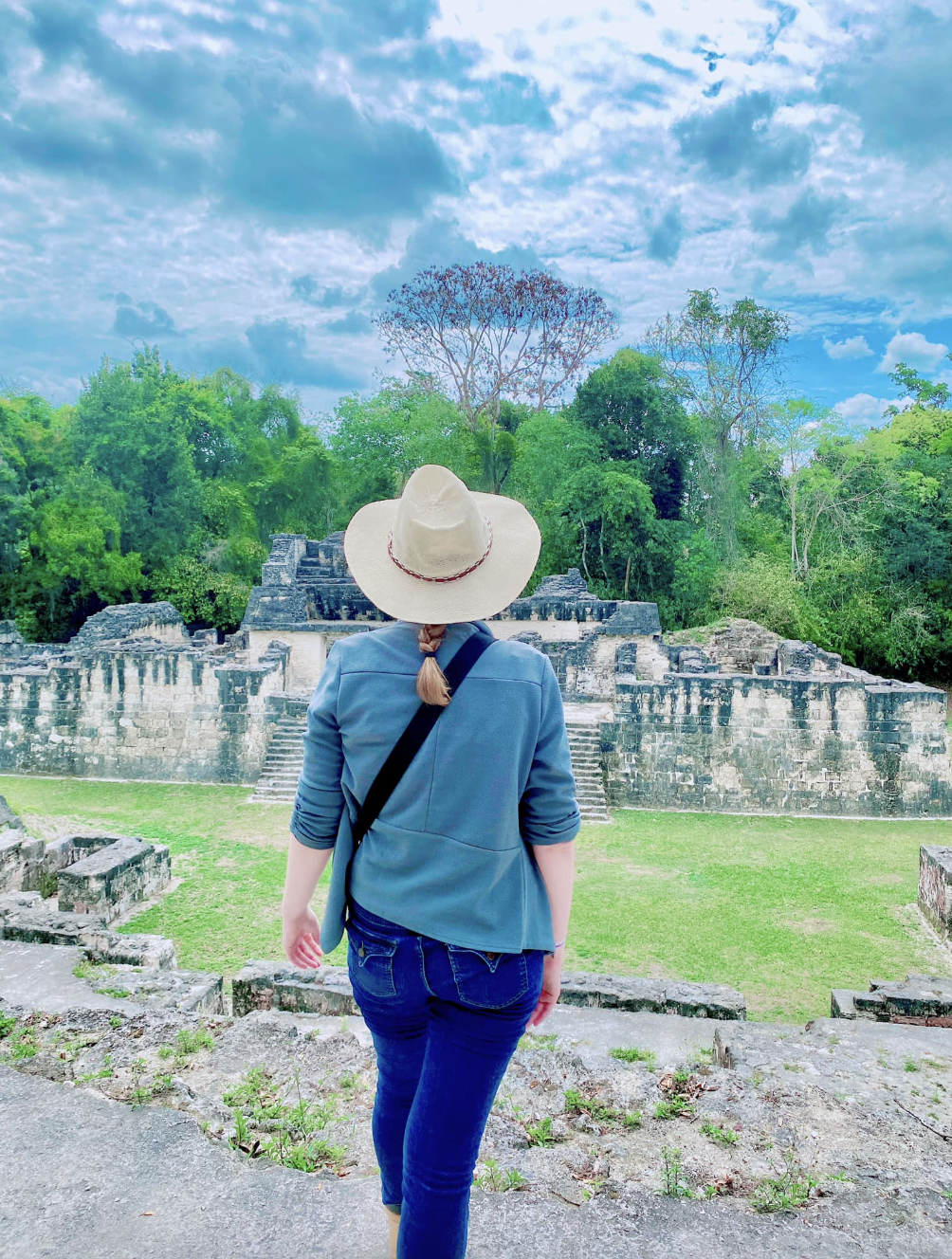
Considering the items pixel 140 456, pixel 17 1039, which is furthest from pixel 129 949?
pixel 140 456

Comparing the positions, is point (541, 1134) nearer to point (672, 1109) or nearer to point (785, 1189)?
point (672, 1109)

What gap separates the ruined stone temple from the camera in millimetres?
10414

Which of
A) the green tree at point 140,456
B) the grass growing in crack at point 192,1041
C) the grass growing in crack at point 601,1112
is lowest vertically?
the grass growing in crack at point 601,1112

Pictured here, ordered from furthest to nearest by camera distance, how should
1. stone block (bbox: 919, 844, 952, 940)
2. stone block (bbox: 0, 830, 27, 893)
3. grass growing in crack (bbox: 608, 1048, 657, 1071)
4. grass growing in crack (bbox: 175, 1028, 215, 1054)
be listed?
stone block (bbox: 919, 844, 952, 940), stone block (bbox: 0, 830, 27, 893), grass growing in crack (bbox: 608, 1048, 657, 1071), grass growing in crack (bbox: 175, 1028, 215, 1054)

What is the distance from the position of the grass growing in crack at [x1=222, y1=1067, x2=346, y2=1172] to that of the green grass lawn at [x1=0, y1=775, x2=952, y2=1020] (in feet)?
10.8

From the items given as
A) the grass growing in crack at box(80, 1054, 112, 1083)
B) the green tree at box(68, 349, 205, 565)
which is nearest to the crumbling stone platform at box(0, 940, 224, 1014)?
the grass growing in crack at box(80, 1054, 112, 1083)

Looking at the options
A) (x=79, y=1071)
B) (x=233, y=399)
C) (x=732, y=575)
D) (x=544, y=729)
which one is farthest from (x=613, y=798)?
(x=233, y=399)

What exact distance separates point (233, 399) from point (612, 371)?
51.1 ft

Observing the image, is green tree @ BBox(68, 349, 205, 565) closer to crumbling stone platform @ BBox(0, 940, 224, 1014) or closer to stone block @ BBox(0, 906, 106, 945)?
stone block @ BBox(0, 906, 106, 945)

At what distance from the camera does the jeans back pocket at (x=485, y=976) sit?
1.62 metres

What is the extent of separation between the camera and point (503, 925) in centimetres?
165

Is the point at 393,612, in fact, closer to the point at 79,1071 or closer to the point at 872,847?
the point at 79,1071

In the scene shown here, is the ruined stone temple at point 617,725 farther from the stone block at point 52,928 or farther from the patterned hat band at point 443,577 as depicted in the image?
the patterned hat band at point 443,577

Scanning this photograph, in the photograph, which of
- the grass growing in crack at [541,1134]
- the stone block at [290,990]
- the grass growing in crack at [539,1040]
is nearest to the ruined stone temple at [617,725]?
the stone block at [290,990]
